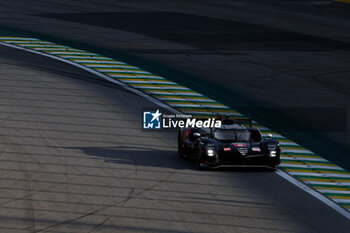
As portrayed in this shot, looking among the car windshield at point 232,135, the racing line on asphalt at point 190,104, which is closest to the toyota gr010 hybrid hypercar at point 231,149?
the car windshield at point 232,135

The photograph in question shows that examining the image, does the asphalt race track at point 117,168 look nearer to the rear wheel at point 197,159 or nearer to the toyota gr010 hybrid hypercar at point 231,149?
the rear wheel at point 197,159

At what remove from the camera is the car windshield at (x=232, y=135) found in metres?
22.1

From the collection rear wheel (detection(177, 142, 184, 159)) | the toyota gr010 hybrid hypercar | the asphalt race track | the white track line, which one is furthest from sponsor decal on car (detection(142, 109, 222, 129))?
the white track line

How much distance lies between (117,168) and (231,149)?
3.55 meters

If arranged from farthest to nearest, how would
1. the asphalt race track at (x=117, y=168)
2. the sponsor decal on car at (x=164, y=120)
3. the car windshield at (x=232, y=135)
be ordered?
the sponsor decal on car at (x=164, y=120) → the car windshield at (x=232, y=135) → the asphalt race track at (x=117, y=168)

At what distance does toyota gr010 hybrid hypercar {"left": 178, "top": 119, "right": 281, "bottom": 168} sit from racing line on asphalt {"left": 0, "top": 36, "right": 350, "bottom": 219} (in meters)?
0.89

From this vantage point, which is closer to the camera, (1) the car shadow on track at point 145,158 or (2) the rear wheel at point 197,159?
(2) the rear wheel at point 197,159

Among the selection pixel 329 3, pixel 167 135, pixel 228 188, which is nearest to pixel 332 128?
pixel 167 135

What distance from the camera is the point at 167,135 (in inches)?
1042

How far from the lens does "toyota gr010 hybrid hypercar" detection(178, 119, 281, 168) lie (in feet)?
70.0

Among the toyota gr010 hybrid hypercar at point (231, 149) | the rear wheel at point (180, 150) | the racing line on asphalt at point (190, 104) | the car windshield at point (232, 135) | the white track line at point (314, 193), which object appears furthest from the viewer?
the rear wheel at point (180, 150)

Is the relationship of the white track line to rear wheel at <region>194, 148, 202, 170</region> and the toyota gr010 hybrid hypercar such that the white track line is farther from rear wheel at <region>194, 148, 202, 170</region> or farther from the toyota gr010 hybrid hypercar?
rear wheel at <region>194, 148, 202, 170</region>

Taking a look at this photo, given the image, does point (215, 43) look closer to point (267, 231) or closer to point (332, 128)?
point (332, 128)

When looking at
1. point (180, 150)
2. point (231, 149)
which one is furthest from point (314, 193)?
point (180, 150)
